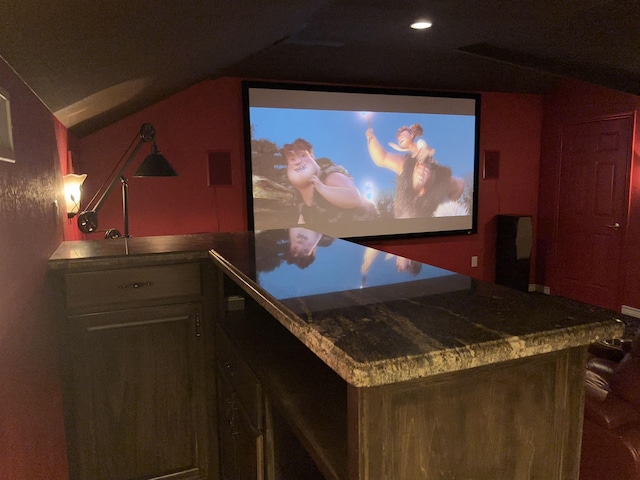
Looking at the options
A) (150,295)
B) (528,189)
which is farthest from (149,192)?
(528,189)

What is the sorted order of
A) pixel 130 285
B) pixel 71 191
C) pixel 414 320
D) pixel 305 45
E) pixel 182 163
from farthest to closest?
1. pixel 182 163
2. pixel 305 45
3. pixel 71 191
4. pixel 130 285
5. pixel 414 320

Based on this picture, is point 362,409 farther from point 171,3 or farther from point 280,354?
point 171,3

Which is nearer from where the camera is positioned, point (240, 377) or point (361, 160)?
point (240, 377)

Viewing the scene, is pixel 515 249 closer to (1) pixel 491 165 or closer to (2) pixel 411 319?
(1) pixel 491 165

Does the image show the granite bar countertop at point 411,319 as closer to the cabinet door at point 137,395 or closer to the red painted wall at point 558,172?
the cabinet door at point 137,395

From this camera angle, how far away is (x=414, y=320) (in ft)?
3.10

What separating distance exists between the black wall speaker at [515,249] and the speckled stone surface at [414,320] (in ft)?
13.4

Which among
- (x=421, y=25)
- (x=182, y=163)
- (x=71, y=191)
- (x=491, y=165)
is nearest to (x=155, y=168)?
(x=71, y=191)

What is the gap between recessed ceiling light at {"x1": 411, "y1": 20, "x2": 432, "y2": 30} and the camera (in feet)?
9.71

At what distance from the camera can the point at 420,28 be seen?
3104mm

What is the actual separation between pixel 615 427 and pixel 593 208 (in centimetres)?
397

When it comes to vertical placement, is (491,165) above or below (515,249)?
above

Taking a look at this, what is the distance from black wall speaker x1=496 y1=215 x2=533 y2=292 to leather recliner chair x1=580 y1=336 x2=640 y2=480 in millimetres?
3588

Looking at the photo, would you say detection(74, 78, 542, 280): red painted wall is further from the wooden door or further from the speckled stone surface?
the wooden door
